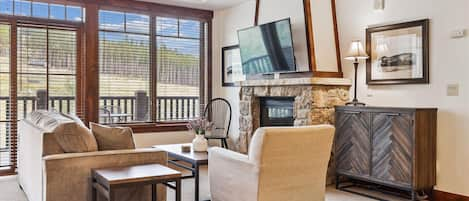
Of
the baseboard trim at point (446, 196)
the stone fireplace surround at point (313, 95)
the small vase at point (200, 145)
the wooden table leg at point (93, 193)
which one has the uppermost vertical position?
the stone fireplace surround at point (313, 95)

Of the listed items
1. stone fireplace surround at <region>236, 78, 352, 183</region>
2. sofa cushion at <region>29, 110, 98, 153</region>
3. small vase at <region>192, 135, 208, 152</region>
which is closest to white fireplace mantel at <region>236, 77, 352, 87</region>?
stone fireplace surround at <region>236, 78, 352, 183</region>

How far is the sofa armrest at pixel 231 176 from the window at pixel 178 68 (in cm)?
318

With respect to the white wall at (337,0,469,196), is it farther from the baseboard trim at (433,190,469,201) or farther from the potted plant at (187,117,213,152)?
the potted plant at (187,117,213,152)

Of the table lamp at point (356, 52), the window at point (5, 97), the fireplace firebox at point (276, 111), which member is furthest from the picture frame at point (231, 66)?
the window at point (5, 97)

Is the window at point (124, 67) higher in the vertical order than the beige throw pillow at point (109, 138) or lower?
higher

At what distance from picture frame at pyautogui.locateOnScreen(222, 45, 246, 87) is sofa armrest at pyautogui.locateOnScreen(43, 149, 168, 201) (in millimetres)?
3590

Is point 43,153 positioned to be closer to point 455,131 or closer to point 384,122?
point 384,122

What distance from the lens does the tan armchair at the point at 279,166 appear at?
10.2 ft

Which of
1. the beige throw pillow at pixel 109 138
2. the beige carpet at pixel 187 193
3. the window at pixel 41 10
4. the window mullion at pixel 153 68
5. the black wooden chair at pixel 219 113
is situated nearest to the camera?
the beige throw pillow at pixel 109 138

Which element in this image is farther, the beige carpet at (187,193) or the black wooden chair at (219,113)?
the black wooden chair at (219,113)

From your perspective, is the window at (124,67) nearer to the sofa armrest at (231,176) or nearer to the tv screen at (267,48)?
the tv screen at (267,48)

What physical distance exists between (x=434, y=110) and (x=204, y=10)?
4.15 m

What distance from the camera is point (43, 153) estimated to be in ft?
10.4

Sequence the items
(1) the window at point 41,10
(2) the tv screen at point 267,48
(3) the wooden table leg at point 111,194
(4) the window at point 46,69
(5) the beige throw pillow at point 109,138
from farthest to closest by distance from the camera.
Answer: (4) the window at point 46,69, (1) the window at point 41,10, (2) the tv screen at point 267,48, (5) the beige throw pillow at point 109,138, (3) the wooden table leg at point 111,194
